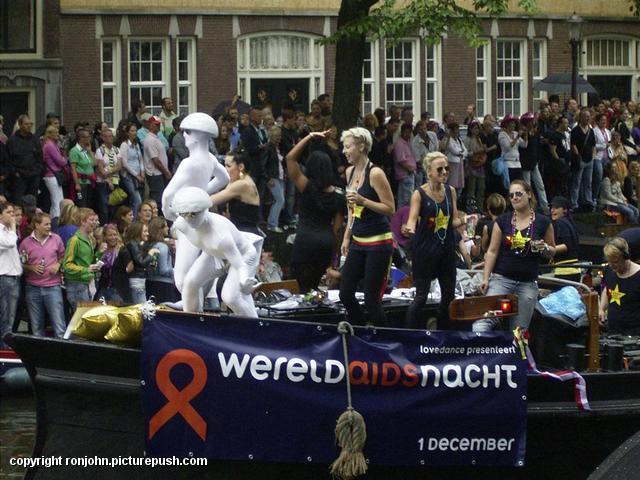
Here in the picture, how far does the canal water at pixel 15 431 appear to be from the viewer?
11.5 m

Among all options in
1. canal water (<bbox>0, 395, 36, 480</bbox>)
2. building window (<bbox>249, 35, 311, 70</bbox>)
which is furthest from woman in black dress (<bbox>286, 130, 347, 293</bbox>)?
building window (<bbox>249, 35, 311, 70</bbox>)

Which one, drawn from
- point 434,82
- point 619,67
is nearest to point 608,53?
point 619,67

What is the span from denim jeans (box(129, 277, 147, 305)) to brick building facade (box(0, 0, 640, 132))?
36.6ft

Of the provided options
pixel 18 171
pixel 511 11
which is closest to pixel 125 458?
pixel 18 171

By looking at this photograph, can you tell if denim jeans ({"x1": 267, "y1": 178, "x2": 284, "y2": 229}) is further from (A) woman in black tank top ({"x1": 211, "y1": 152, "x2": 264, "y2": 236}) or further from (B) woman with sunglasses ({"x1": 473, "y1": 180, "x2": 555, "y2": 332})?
A: (B) woman with sunglasses ({"x1": 473, "y1": 180, "x2": 555, "y2": 332})

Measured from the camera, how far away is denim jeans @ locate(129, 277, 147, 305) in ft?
49.0

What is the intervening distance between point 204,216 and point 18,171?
9351 millimetres

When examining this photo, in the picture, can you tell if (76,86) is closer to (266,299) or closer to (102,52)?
(102,52)

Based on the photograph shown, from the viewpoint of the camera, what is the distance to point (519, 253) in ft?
36.9

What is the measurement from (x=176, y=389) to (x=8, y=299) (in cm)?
614

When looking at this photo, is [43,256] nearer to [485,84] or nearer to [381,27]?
[381,27]

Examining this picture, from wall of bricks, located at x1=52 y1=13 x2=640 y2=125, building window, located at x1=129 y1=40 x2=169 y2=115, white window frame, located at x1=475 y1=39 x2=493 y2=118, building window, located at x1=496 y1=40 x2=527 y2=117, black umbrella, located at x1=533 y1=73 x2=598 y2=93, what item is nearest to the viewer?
wall of bricks, located at x1=52 y1=13 x2=640 y2=125

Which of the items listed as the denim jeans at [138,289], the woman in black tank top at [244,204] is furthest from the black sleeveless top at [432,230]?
the denim jeans at [138,289]

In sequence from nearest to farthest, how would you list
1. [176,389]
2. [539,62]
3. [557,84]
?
[176,389] → [557,84] → [539,62]
